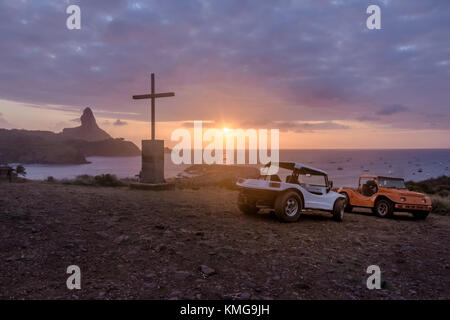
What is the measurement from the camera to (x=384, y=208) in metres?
11.8

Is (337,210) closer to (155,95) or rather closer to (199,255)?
(199,255)

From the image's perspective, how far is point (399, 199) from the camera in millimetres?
11422

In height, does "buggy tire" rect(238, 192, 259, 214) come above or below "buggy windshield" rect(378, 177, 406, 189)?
below

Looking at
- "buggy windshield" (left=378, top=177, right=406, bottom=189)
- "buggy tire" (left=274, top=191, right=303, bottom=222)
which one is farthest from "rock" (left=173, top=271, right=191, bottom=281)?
"buggy windshield" (left=378, top=177, right=406, bottom=189)

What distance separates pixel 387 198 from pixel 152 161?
1129cm

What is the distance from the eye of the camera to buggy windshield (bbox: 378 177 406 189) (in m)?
12.1

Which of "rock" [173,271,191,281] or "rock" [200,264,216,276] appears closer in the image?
"rock" [173,271,191,281]

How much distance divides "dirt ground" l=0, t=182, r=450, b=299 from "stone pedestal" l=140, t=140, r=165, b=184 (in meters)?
6.32

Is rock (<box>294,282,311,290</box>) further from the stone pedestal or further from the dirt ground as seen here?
the stone pedestal

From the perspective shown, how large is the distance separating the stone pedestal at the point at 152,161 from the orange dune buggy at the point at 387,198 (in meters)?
9.68

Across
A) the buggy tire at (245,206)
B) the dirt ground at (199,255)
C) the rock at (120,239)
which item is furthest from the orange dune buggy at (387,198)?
the rock at (120,239)

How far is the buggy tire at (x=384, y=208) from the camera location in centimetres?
1156
